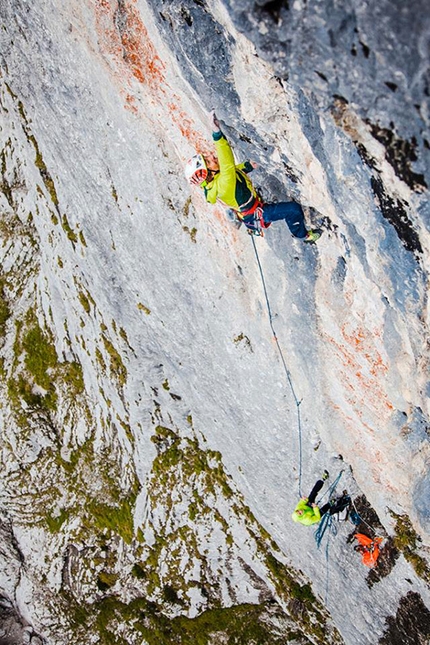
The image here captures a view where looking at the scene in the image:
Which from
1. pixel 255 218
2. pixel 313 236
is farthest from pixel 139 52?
pixel 313 236

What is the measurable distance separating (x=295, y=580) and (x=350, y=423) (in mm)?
7459

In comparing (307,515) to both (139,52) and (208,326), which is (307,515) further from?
(139,52)

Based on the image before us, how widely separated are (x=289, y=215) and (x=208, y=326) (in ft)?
17.8

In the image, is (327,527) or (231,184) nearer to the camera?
Answer: (231,184)

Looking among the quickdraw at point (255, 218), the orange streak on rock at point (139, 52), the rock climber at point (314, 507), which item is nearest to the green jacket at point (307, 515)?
the rock climber at point (314, 507)

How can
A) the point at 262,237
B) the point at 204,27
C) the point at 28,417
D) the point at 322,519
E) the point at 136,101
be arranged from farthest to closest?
the point at 28,417, the point at 322,519, the point at 136,101, the point at 262,237, the point at 204,27

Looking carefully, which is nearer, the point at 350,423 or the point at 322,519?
the point at 350,423

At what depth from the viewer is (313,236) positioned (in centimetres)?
907

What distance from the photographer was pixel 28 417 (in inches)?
786

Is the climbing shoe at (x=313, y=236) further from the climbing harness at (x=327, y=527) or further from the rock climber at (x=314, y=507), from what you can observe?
the climbing harness at (x=327, y=527)

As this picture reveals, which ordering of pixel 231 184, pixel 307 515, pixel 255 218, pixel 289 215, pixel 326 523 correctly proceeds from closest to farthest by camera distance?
pixel 231 184
pixel 289 215
pixel 255 218
pixel 307 515
pixel 326 523

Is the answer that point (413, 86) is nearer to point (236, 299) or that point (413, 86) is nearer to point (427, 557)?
point (236, 299)

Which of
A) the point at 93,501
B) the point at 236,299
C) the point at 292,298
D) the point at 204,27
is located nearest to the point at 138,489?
the point at 93,501

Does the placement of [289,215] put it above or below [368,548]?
above
